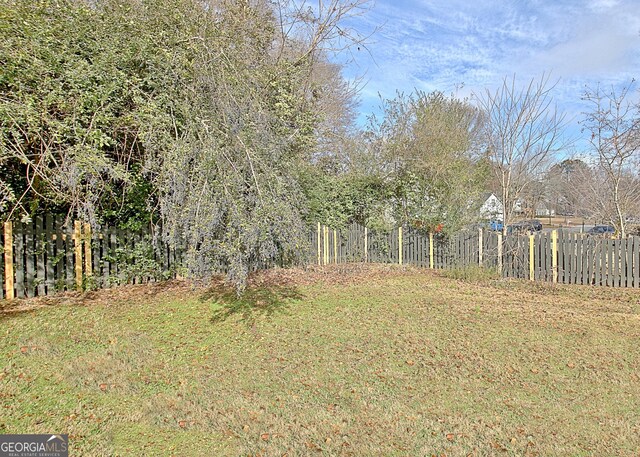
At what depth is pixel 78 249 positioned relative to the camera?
6176 millimetres

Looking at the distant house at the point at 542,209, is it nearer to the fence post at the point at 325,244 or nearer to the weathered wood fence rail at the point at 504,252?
the weathered wood fence rail at the point at 504,252

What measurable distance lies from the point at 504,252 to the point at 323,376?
684 cm

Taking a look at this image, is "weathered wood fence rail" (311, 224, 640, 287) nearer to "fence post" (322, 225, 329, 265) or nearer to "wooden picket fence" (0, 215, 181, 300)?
"fence post" (322, 225, 329, 265)

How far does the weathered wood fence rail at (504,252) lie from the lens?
23.7 ft

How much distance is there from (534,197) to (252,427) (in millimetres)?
9482

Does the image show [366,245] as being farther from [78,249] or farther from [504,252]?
[78,249]

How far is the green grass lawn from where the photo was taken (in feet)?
7.87

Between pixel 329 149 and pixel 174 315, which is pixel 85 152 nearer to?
pixel 174 315

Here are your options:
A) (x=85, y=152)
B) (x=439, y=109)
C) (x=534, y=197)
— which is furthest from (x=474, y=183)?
(x=85, y=152)

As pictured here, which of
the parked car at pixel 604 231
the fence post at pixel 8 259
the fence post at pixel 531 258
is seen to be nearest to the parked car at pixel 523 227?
the fence post at pixel 531 258

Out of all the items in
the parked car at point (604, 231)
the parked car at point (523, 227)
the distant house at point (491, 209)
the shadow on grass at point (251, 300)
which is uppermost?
the distant house at point (491, 209)

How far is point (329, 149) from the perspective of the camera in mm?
12164

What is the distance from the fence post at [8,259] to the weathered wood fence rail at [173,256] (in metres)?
0.01

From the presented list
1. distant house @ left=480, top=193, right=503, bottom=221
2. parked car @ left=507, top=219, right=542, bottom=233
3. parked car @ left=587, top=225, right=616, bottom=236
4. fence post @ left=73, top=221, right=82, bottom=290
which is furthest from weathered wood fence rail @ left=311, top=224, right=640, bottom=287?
fence post @ left=73, top=221, right=82, bottom=290
